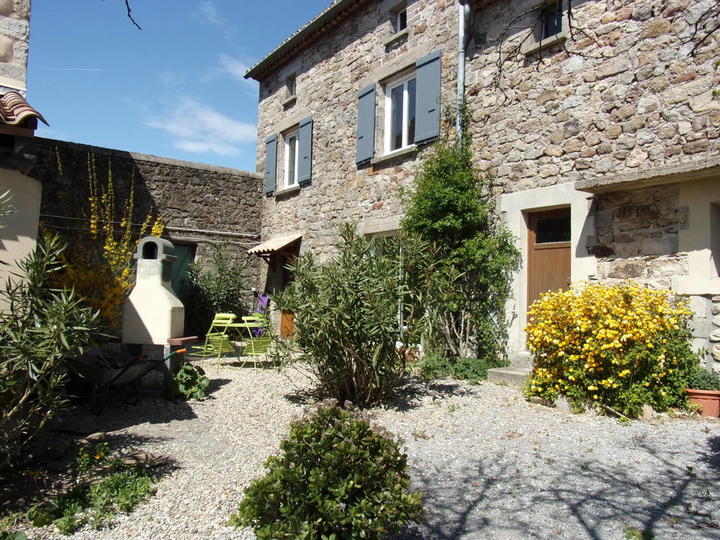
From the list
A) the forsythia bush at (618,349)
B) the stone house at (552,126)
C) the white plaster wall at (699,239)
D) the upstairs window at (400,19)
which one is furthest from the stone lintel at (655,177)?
the upstairs window at (400,19)

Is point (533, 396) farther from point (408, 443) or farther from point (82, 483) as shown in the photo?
point (82, 483)

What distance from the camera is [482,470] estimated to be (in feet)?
12.5

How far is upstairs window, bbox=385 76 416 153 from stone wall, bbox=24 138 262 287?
15.7ft

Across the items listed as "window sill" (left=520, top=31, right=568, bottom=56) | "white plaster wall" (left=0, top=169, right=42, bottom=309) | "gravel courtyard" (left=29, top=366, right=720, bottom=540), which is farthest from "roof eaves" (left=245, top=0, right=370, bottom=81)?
"gravel courtyard" (left=29, top=366, right=720, bottom=540)

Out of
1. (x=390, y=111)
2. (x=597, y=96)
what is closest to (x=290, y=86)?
(x=390, y=111)

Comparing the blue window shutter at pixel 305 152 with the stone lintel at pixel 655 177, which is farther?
the blue window shutter at pixel 305 152

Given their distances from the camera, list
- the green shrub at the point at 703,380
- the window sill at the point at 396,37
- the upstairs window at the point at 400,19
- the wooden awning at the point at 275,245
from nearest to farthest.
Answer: the green shrub at the point at 703,380 < the window sill at the point at 396,37 < the upstairs window at the point at 400,19 < the wooden awning at the point at 275,245

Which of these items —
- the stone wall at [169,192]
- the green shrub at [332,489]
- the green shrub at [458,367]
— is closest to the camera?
the green shrub at [332,489]

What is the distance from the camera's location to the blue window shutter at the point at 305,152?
38.3 ft

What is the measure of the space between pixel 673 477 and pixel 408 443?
6.17 ft

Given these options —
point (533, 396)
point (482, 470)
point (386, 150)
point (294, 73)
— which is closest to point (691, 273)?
point (533, 396)

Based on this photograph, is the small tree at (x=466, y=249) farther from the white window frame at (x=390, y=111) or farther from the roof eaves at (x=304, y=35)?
the roof eaves at (x=304, y=35)

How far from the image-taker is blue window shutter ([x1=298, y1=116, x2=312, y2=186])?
38.3 feet

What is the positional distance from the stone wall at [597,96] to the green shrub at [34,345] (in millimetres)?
4353
